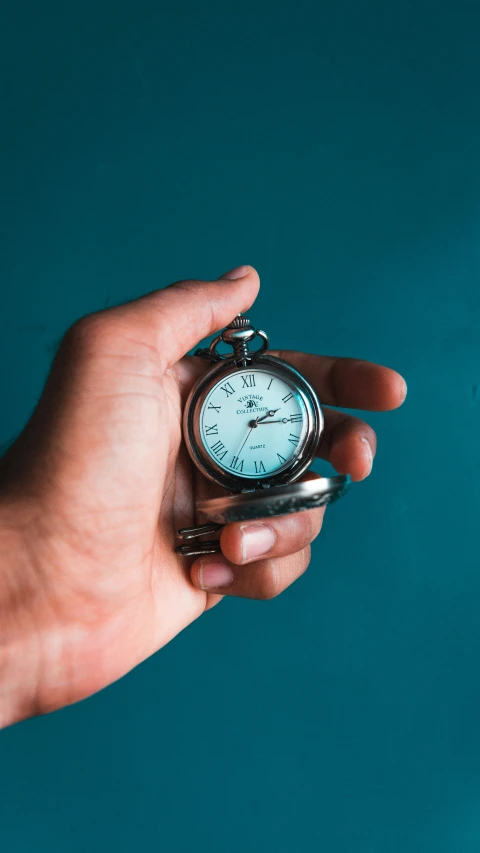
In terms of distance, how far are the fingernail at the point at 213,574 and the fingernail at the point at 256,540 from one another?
0.15m

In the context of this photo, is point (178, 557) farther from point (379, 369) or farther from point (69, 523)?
point (379, 369)

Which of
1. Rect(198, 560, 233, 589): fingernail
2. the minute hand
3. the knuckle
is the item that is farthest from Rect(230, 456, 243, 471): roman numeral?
the knuckle

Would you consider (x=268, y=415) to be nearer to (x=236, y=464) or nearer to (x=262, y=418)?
(x=262, y=418)

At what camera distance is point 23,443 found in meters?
1.72

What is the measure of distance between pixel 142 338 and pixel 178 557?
653mm

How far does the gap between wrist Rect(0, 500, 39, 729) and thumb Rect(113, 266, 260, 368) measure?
494 millimetres

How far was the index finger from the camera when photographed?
6.62 feet

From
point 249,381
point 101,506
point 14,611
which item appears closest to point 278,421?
point 249,381

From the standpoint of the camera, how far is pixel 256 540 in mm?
1868

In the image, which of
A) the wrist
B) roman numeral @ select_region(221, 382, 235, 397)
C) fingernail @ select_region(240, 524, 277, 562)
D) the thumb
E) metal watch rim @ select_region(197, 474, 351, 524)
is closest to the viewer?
metal watch rim @ select_region(197, 474, 351, 524)

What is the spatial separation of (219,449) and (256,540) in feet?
0.81

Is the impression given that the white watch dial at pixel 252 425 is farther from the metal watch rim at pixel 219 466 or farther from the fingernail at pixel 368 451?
the fingernail at pixel 368 451

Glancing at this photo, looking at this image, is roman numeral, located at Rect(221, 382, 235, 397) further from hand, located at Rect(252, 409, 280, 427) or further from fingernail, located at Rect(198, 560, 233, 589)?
fingernail, located at Rect(198, 560, 233, 589)

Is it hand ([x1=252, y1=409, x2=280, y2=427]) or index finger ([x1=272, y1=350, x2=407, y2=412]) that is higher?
index finger ([x1=272, y1=350, x2=407, y2=412])
